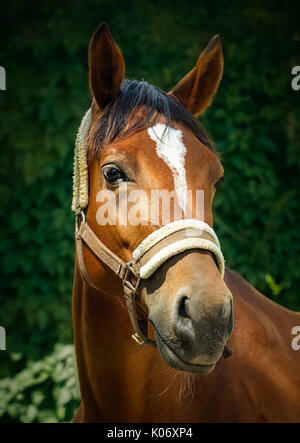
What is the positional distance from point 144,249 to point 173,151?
0.33 meters

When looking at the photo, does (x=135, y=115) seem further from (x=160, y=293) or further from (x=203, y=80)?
(x=160, y=293)

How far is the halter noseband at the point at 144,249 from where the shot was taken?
52.0 inches

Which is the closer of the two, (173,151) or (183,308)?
(183,308)

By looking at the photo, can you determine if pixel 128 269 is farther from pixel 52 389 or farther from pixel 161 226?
pixel 52 389

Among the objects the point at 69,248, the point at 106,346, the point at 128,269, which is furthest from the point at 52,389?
the point at 128,269

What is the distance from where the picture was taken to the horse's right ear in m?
1.59

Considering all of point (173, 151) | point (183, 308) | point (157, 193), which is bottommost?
point (183, 308)

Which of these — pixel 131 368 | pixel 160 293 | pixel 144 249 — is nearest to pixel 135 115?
pixel 144 249

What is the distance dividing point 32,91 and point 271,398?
2.97m

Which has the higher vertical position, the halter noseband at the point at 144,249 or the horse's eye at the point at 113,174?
the horse's eye at the point at 113,174

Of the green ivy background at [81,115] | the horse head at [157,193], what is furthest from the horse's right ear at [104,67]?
the green ivy background at [81,115]

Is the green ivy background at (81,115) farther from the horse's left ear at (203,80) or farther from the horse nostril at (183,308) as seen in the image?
the horse nostril at (183,308)

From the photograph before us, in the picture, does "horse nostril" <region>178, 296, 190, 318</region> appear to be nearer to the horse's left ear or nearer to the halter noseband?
the halter noseband

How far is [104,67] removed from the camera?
1.65 metres
